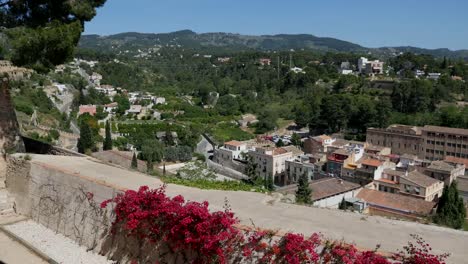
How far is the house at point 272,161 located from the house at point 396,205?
1061cm

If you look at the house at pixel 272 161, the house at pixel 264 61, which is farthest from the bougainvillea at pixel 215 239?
the house at pixel 264 61

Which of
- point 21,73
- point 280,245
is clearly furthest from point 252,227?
point 21,73

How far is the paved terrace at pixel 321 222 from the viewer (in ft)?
16.7

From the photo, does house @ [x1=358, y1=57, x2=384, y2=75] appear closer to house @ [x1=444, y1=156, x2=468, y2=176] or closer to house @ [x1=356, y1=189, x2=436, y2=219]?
house @ [x1=444, y1=156, x2=468, y2=176]

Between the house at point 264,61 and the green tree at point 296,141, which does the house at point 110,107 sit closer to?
the green tree at point 296,141

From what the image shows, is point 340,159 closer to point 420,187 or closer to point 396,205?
point 420,187

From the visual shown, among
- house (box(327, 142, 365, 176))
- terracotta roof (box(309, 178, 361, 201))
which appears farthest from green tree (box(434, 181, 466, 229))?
house (box(327, 142, 365, 176))

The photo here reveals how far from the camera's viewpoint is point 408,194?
27.5 m

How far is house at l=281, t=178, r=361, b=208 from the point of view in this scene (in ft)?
82.2

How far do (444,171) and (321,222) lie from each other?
93.7 feet

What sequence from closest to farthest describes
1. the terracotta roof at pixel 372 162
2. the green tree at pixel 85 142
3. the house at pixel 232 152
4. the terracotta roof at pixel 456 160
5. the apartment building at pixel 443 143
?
the green tree at pixel 85 142, the terracotta roof at pixel 372 162, the terracotta roof at pixel 456 160, the apartment building at pixel 443 143, the house at pixel 232 152

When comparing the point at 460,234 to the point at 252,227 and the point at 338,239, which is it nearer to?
the point at 338,239

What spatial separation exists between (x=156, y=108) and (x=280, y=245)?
59.1 meters

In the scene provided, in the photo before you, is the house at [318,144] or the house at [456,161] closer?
the house at [456,161]
